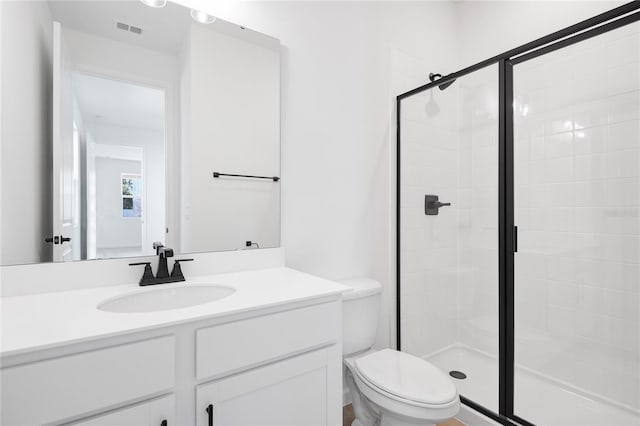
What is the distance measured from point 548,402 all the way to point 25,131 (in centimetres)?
252

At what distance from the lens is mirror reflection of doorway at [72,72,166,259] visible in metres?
1.21

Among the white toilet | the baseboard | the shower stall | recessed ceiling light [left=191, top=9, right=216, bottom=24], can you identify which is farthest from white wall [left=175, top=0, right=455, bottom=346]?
the baseboard

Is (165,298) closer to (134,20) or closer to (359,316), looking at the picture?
(359,316)

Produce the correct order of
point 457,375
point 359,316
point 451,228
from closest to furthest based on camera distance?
point 359,316 → point 457,375 → point 451,228

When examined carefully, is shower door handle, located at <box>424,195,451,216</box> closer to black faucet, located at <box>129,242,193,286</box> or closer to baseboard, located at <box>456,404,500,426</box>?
baseboard, located at <box>456,404,500,426</box>

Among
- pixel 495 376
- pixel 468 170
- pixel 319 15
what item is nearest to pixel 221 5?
pixel 319 15

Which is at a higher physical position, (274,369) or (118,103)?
(118,103)

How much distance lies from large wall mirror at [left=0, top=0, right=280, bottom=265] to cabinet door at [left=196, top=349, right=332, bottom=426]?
62 cm

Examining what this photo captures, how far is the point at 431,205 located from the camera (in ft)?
7.02

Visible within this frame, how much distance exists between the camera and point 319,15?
1.74 m

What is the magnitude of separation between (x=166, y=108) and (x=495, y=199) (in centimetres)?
188

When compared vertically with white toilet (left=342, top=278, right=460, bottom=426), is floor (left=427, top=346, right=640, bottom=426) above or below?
below

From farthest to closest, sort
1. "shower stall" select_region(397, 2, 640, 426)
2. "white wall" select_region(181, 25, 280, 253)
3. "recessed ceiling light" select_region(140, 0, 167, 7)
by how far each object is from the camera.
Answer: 1. "shower stall" select_region(397, 2, 640, 426)
2. "white wall" select_region(181, 25, 280, 253)
3. "recessed ceiling light" select_region(140, 0, 167, 7)

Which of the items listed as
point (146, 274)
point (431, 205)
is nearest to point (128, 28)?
point (146, 274)
